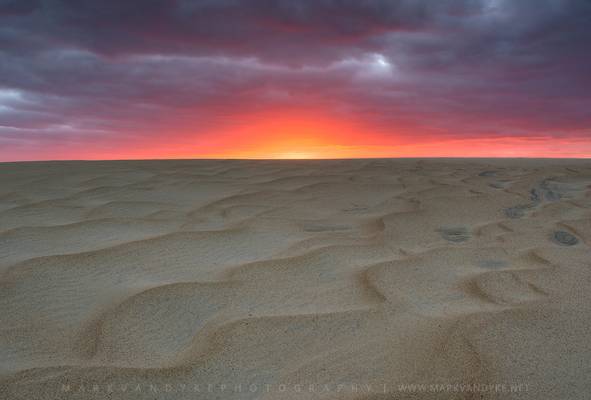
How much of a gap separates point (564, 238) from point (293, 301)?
5.66 ft

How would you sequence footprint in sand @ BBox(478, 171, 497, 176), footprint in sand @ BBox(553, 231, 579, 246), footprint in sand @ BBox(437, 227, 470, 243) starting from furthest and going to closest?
footprint in sand @ BBox(478, 171, 497, 176), footprint in sand @ BBox(437, 227, 470, 243), footprint in sand @ BBox(553, 231, 579, 246)

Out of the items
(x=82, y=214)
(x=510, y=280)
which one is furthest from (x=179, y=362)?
(x=82, y=214)

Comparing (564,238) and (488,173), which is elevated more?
(488,173)

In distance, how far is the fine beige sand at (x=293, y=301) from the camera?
44.7 inches

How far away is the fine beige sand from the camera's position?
44.7 inches

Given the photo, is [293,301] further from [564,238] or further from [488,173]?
[488,173]

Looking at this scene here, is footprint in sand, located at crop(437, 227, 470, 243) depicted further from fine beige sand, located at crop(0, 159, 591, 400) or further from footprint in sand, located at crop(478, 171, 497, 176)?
footprint in sand, located at crop(478, 171, 497, 176)

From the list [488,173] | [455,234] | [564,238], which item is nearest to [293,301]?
[455,234]

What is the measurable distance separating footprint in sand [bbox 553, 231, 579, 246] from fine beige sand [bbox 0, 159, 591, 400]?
18 mm

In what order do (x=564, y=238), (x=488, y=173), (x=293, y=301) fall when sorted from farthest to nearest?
(x=488, y=173)
(x=564, y=238)
(x=293, y=301)

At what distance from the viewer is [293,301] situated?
1.59m

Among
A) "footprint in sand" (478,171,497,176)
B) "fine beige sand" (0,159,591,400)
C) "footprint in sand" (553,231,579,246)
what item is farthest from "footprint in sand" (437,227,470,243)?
"footprint in sand" (478,171,497,176)

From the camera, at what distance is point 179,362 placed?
3.99ft

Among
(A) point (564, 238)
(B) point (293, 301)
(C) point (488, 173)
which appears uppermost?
(C) point (488, 173)
